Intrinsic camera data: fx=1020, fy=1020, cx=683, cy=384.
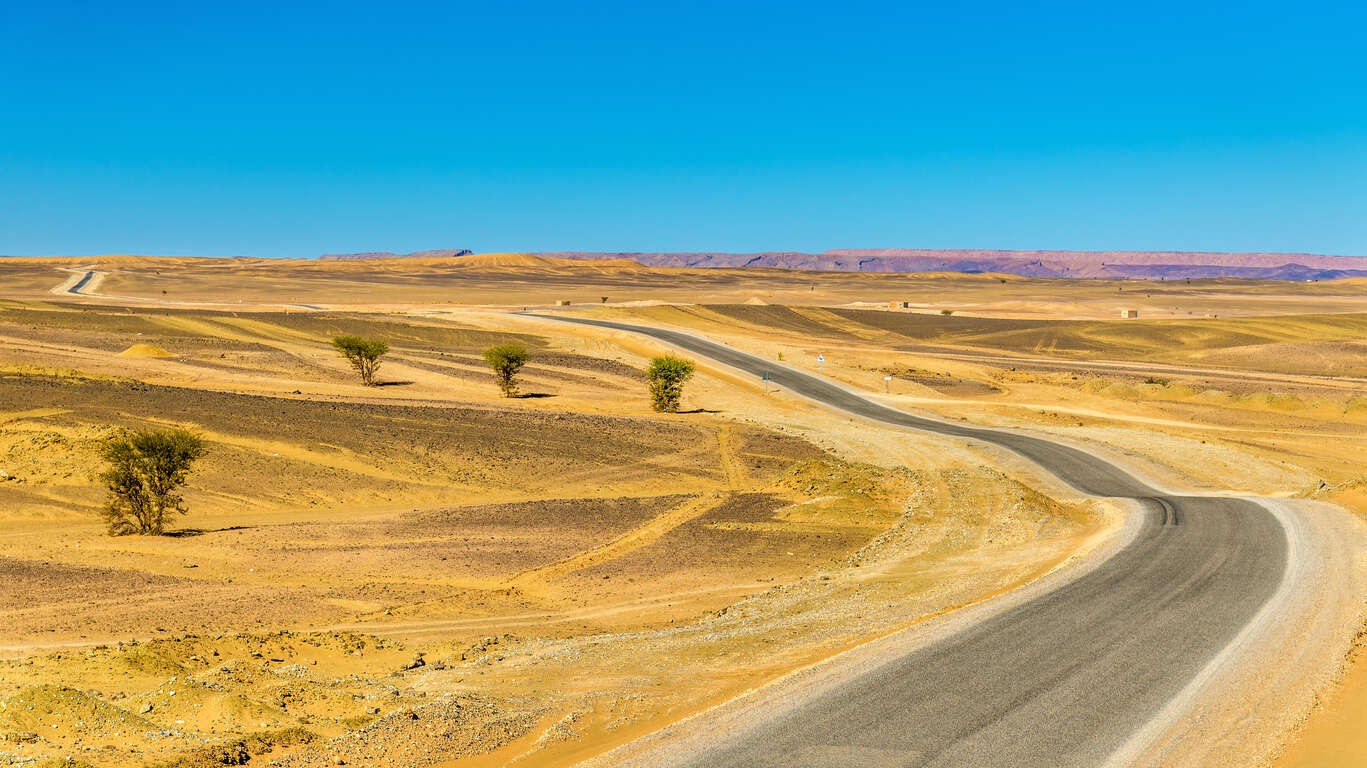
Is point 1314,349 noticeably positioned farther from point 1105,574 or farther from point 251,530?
point 251,530

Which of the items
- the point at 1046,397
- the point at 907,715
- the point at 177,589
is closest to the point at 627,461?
the point at 177,589

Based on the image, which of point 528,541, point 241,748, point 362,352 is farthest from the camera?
point 362,352

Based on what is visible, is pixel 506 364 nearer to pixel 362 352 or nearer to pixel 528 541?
pixel 362 352

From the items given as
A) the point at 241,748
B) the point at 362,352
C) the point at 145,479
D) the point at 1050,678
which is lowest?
the point at 1050,678

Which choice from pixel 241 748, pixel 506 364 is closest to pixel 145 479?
pixel 241 748

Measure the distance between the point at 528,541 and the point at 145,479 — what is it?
1021 cm

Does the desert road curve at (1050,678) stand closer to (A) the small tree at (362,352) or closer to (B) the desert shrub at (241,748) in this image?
(B) the desert shrub at (241,748)

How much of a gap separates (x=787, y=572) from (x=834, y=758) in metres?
11.4

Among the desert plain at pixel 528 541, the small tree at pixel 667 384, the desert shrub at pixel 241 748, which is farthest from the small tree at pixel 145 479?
the small tree at pixel 667 384

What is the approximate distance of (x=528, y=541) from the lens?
993 inches

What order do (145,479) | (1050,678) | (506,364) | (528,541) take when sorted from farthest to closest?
(506,364)
(145,479)
(528,541)
(1050,678)

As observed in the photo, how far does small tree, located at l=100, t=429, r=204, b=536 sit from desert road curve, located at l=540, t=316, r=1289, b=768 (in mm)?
19083

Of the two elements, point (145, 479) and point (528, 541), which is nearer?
point (528, 541)

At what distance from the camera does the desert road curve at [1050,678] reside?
1158 centimetres
